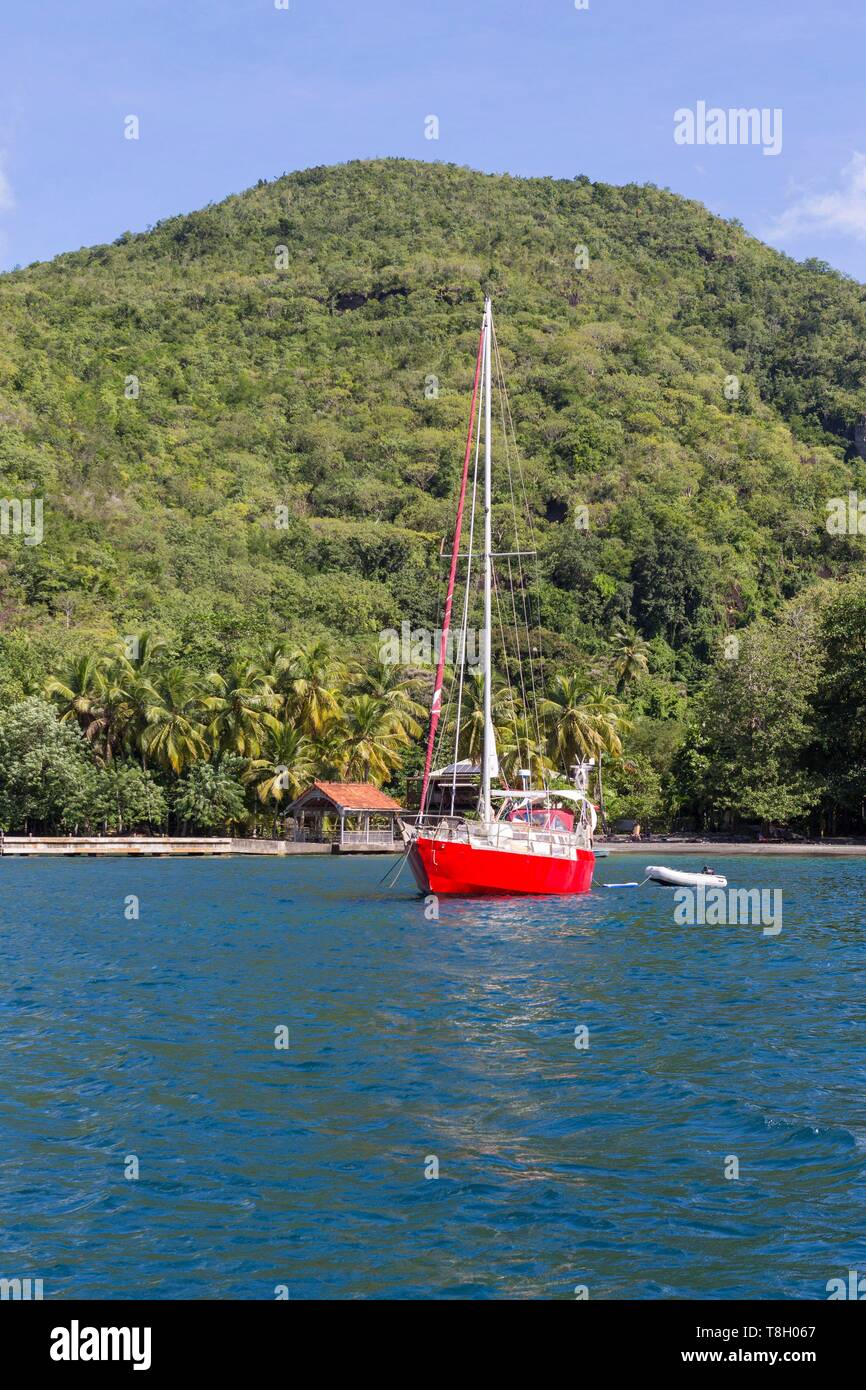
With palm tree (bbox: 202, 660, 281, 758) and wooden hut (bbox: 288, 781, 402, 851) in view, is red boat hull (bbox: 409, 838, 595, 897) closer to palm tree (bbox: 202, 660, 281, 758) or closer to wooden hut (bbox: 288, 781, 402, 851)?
wooden hut (bbox: 288, 781, 402, 851)

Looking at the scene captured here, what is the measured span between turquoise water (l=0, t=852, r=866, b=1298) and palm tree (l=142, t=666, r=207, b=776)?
4323 cm

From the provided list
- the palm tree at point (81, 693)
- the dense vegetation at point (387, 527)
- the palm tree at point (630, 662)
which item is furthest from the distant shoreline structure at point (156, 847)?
the palm tree at point (630, 662)

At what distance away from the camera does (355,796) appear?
7388cm

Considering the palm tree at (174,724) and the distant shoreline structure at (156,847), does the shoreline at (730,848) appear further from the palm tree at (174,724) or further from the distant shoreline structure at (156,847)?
the palm tree at (174,724)

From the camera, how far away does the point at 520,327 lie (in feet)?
591

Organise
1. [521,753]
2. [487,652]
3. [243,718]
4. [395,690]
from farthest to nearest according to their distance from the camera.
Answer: [395,690]
[521,753]
[243,718]
[487,652]

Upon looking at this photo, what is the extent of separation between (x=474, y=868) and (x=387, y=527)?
8919cm

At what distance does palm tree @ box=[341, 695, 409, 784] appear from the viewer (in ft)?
256

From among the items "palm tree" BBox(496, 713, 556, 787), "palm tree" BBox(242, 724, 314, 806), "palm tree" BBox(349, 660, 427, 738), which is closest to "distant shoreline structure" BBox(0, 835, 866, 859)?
"palm tree" BBox(242, 724, 314, 806)

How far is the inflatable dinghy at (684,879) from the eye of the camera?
154ft

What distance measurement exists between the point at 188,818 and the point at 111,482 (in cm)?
5528

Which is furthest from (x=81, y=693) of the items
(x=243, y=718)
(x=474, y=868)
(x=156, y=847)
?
(x=474, y=868)

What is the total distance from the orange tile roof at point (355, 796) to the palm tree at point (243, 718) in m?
4.16

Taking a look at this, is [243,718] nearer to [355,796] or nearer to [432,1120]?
[355,796]
